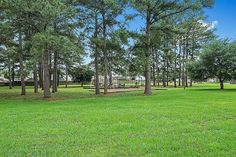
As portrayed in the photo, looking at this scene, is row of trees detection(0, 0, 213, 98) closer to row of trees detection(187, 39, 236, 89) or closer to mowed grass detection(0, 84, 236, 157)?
row of trees detection(187, 39, 236, 89)

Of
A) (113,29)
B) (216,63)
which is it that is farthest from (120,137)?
(216,63)

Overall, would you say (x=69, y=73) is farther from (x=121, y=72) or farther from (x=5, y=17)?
(x=5, y=17)

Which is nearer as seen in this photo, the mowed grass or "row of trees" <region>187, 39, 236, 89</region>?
the mowed grass

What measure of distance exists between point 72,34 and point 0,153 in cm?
1832

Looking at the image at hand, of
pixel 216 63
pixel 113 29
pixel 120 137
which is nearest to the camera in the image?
pixel 120 137

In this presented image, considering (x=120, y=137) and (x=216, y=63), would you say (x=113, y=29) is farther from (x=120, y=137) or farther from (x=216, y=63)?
(x=120, y=137)

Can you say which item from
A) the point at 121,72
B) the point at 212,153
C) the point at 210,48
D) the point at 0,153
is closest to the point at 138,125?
the point at 212,153

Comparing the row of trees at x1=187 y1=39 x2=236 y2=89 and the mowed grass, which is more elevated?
the row of trees at x1=187 y1=39 x2=236 y2=89

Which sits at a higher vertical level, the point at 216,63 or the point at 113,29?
the point at 113,29

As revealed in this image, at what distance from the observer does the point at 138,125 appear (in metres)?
7.49

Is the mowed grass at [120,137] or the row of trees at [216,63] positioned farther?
the row of trees at [216,63]

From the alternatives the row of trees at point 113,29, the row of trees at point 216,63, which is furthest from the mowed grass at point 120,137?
the row of trees at point 216,63

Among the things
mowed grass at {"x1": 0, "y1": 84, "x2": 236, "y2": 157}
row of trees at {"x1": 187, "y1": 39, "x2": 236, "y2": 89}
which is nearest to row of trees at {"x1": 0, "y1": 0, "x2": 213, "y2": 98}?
row of trees at {"x1": 187, "y1": 39, "x2": 236, "y2": 89}

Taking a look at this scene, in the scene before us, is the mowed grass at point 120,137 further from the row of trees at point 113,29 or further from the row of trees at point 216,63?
the row of trees at point 216,63
